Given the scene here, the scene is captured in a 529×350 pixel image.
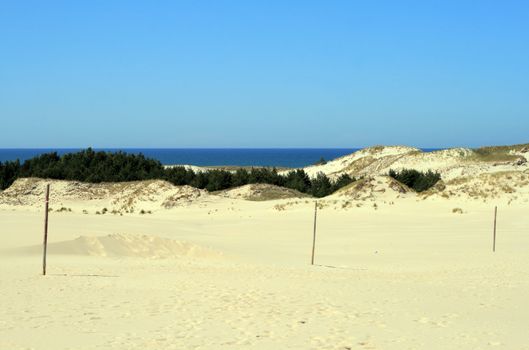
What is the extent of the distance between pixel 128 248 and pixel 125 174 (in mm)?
26299

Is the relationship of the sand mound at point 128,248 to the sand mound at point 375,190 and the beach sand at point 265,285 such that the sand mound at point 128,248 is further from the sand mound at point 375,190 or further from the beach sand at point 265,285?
the sand mound at point 375,190

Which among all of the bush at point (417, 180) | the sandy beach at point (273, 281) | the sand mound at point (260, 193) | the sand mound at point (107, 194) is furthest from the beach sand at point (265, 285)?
the bush at point (417, 180)

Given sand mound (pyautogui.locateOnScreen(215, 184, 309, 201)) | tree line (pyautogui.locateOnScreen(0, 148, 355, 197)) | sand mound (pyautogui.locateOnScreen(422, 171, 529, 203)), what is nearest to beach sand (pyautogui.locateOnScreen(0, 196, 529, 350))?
sand mound (pyautogui.locateOnScreen(422, 171, 529, 203))

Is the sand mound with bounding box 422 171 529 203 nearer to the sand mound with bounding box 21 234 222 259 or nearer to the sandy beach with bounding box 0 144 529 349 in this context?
the sandy beach with bounding box 0 144 529 349

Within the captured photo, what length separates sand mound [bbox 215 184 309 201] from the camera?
141 feet

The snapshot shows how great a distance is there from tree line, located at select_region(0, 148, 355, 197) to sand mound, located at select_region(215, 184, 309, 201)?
1927mm

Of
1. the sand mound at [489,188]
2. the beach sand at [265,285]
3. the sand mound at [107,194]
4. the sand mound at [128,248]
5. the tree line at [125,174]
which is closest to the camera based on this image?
the beach sand at [265,285]

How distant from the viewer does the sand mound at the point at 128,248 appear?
68.5 feet

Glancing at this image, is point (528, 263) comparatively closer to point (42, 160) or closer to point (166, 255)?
point (166, 255)

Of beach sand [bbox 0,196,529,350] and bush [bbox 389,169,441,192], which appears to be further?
bush [bbox 389,169,441,192]

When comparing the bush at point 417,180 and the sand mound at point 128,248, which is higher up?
the bush at point 417,180

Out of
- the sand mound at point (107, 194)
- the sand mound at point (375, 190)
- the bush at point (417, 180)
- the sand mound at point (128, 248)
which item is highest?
the bush at point (417, 180)

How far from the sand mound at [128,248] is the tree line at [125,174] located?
22.6 m

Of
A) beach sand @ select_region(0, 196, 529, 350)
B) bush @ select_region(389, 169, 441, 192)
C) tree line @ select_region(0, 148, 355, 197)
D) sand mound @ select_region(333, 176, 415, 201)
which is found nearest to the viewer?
beach sand @ select_region(0, 196, 529, 350)
